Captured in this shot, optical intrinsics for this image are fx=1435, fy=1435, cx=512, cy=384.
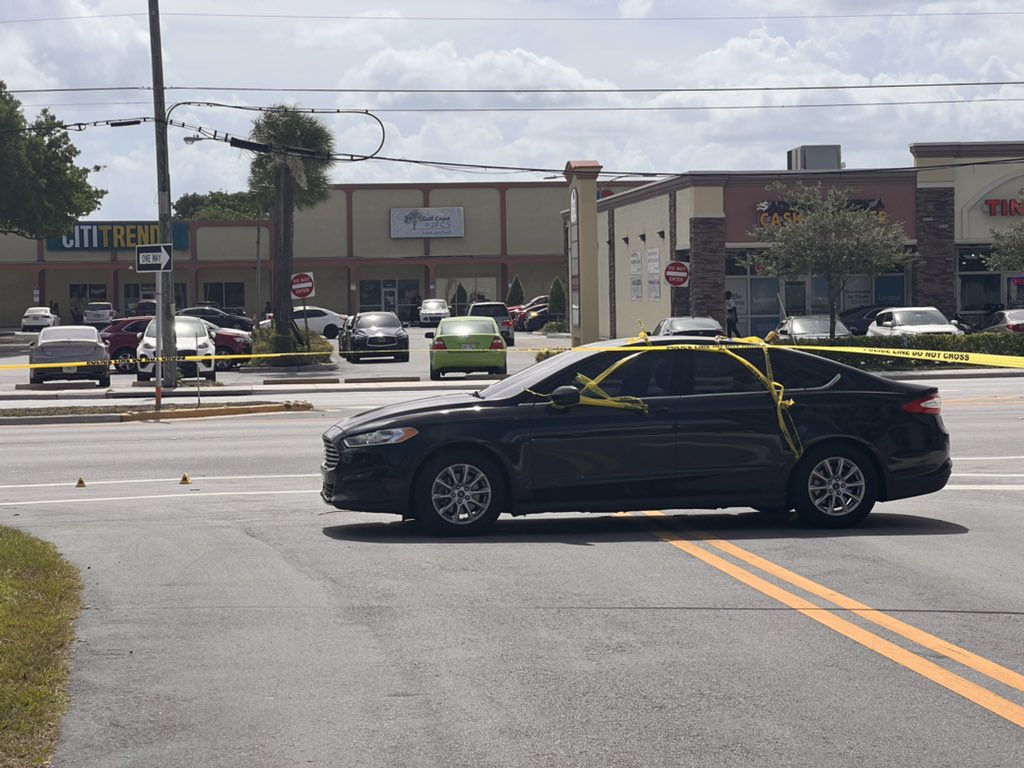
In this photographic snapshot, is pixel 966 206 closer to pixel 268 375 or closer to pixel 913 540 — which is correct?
pixel 268 375

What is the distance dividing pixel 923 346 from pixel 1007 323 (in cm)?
414

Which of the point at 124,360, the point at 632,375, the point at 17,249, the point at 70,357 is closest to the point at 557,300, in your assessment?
the point at 17,249

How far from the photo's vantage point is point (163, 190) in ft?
103

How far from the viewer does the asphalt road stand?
5.80 metres

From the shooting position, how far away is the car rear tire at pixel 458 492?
35.6 feet

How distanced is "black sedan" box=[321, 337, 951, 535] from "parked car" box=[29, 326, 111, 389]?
887 inches

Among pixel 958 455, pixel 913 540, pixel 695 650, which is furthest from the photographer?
pixel 958 455

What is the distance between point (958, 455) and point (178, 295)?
232 ft

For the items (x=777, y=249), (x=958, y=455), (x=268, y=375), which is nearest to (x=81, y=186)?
(x=268, y=375)

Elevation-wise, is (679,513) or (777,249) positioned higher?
(777,249)

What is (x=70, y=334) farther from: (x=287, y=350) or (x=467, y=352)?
(x=287, y=350)

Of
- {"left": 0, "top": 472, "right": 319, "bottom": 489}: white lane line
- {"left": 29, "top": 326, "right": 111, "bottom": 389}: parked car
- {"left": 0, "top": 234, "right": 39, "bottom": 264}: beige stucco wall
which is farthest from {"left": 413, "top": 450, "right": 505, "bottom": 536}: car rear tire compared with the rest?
{"left": 0, "top": 234, "right": 39, "bottom": 264}: beige stucco wall

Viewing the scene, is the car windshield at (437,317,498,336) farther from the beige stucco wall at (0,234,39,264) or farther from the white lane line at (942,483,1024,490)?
the beige stucco wall at (0,234,39,264)

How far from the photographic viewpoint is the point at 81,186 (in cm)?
6912
